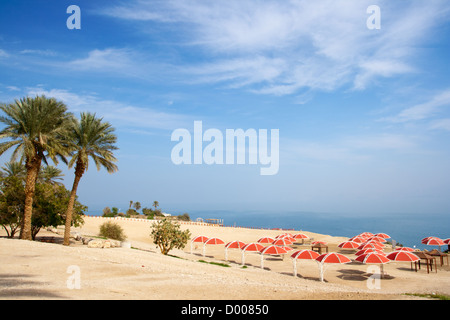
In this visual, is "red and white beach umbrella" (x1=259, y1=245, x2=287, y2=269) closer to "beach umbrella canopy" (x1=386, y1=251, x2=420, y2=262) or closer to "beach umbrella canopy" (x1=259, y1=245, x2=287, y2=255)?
"beach umbrella canopy" (x1=259, y1=245, x2=287, y2=255)

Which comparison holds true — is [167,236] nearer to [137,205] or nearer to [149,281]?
[149,281]

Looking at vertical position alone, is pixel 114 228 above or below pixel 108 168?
below

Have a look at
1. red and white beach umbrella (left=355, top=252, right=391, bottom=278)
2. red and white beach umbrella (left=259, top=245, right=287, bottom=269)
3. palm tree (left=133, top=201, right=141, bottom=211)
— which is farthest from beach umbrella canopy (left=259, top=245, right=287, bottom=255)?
palm tree (left=133, top=201, right=141, bottom=211)

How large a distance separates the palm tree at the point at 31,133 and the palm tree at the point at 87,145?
2.86ft

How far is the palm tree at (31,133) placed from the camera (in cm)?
2406

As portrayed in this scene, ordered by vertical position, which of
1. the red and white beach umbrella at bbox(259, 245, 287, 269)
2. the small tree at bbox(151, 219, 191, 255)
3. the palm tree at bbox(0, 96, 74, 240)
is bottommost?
the red and white beach umbrella at bbox(259, 245, 287, 269)

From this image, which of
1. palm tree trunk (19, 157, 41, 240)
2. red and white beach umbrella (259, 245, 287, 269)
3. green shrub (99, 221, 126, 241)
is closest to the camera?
palm tree trunk (19, 157, 41, 240)

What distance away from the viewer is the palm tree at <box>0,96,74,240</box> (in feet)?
78.9

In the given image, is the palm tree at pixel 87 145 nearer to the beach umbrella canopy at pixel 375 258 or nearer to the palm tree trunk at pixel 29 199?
the palm tree trunk at pixel 29 199

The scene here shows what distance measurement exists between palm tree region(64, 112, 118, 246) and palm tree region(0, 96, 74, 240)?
87 centimetres
